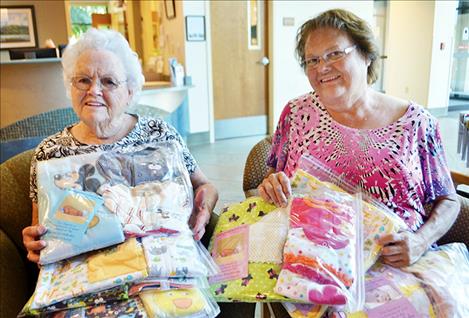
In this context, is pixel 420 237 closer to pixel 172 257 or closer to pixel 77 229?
pixel 172 257

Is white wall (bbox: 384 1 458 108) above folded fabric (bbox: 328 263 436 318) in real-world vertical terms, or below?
above

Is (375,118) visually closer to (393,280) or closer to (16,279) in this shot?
(393,280)

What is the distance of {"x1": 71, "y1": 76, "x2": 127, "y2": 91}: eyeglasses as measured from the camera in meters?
1.31

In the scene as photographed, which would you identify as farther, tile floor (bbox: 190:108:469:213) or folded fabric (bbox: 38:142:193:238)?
tile floor (bbox: 190:108:469:213)

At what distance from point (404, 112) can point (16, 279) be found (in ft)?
4.40

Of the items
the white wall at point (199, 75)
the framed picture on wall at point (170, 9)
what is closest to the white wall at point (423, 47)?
the white wall at point (199, 75)

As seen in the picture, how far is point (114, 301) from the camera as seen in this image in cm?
95

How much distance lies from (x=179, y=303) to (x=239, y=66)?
4.88 m

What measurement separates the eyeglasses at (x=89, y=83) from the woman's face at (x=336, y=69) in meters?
0.65

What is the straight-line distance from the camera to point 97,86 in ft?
4.31

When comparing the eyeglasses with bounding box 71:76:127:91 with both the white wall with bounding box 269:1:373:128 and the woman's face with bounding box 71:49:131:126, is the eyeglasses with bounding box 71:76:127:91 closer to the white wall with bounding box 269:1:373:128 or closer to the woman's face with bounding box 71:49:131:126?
the woman's face with bounding box 71:49:131:126

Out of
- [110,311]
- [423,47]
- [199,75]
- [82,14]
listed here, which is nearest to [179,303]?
[110,311]

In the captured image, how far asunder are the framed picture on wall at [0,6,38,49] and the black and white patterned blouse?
5.96m

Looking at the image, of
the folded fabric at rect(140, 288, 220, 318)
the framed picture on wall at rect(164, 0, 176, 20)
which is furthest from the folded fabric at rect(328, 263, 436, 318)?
the framed picture on wall at rect(164, 0, 176, 20)
